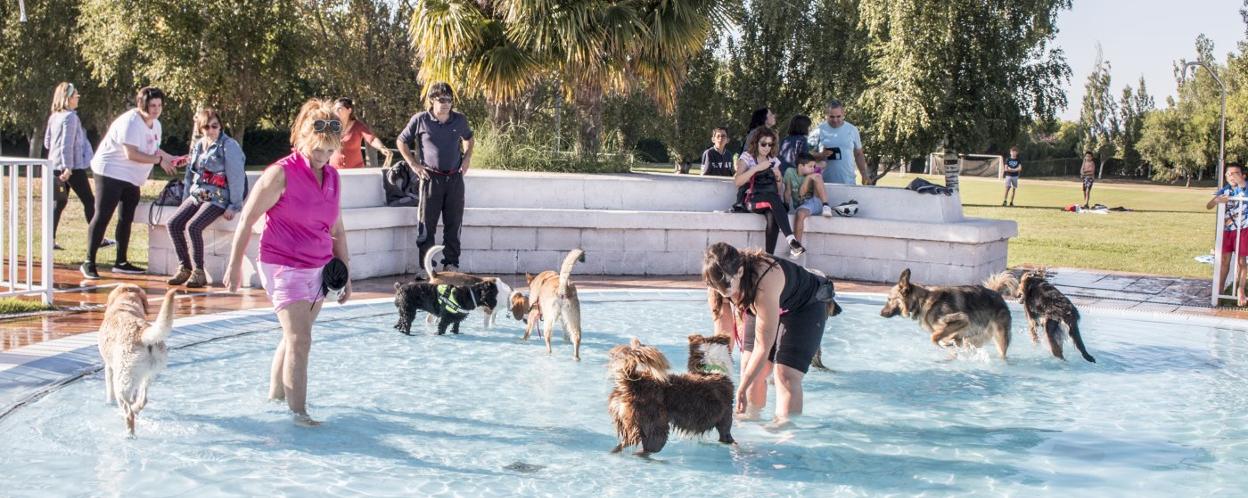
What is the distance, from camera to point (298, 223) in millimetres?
5875

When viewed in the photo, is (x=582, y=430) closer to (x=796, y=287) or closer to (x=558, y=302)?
(x=796, y=287)

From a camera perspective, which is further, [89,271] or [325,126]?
[89,271]

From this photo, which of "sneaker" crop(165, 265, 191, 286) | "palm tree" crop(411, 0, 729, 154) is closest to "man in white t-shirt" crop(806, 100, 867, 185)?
"palm tree" crop(411, 0, 729, 154)

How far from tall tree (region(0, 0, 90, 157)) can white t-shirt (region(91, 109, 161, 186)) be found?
1004 inches

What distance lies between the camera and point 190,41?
99.4ft

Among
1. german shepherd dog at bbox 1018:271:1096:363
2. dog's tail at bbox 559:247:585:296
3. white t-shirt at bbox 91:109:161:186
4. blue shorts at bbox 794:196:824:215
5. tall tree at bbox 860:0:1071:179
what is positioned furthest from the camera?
tall tree at bbox 860:0:1071:179

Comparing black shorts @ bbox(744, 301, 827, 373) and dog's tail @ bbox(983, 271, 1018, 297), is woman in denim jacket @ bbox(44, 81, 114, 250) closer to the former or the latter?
black shorts @ bbox(744, 301, 827, 373)

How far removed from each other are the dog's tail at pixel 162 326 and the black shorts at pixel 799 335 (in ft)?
9.95

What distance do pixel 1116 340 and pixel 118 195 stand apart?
30.8ft

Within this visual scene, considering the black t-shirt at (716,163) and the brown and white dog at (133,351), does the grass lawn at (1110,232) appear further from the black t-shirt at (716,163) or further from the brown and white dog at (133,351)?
the brown and white dog at (133,351)

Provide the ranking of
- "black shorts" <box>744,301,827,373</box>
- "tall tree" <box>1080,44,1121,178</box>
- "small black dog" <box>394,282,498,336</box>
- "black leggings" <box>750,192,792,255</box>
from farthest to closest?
"tall tree" <box>1080,44,1121,178</box> → "black leggings" <box>750,192,792,255</box> → "small black dog" <box>394,282,498,336</box> → "black shorts" <box>744,301,827,373</box>

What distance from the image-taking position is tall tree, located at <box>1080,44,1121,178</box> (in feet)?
209

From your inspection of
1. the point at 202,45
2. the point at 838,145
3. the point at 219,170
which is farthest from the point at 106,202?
the point at 202,45

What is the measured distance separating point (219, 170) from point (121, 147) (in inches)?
45.7
